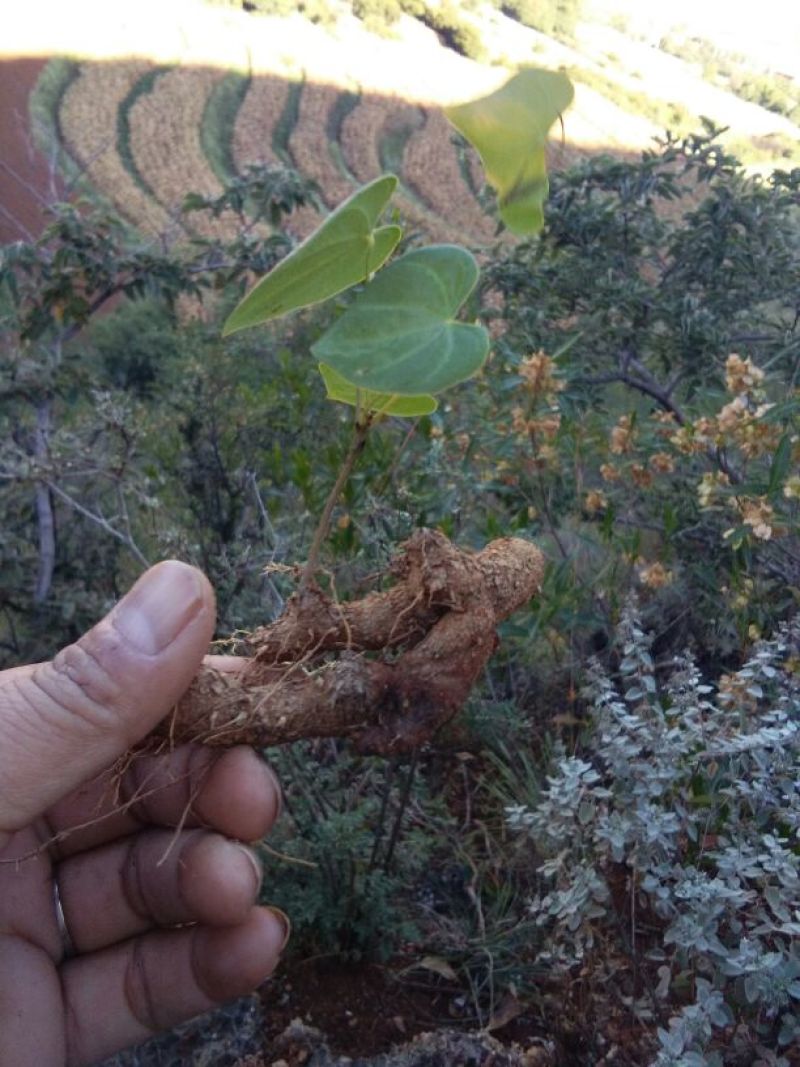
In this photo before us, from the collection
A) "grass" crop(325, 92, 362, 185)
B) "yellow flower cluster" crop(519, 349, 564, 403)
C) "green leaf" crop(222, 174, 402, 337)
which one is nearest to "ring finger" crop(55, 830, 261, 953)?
"green leaf" crop(222, 174, 402, 337)

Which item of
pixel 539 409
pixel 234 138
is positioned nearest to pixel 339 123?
pixel 234 138

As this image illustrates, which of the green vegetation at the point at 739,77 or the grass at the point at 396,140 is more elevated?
the green vegetation at the point at 739,77

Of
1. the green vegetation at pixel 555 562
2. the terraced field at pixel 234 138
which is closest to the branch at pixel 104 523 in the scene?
the green vegetation at pixel 555 562

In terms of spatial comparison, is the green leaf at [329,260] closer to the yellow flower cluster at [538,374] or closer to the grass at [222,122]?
the yellow flower cluster at [538,374]

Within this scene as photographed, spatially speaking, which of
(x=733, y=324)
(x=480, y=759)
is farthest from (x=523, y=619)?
(x=733, y=324)

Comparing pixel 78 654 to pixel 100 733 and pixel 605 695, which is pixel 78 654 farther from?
pixel 605 695

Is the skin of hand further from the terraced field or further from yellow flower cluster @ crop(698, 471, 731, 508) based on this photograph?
the terraced field

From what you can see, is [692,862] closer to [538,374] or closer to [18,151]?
[538,374]
